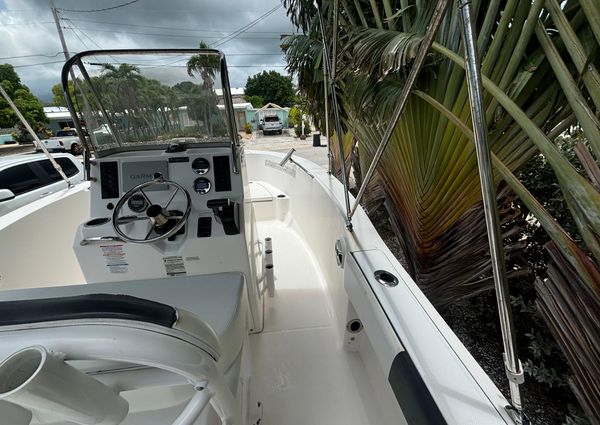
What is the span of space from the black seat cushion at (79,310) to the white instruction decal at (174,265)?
0.89m

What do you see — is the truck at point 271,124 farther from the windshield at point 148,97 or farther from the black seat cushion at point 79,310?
the black seat cushion at point 79,310

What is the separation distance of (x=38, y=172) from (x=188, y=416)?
391 centimetres

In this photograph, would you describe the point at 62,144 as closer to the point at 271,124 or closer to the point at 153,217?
the point at 271,124

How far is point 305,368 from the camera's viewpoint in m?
1.42

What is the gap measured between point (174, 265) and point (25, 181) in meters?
2.94

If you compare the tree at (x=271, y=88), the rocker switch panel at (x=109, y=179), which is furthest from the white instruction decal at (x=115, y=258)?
the tree at (x=271, y=88)

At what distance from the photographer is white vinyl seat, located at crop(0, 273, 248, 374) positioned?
81 cm

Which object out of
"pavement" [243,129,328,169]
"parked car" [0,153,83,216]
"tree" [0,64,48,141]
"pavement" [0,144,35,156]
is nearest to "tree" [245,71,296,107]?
"pavement" [243,129,328,169]

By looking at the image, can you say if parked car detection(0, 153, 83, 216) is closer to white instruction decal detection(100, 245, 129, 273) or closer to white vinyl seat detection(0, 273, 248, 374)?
white instruction decal detection(100, 245, 129, 273)

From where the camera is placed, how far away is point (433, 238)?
1.46m

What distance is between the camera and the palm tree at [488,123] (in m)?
0.69

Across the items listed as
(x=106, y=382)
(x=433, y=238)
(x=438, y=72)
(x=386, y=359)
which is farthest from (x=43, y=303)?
(x=438, y=72)

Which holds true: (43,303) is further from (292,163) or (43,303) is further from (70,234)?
(292,163)

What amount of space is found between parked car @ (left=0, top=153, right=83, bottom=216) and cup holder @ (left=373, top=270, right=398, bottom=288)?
3214 millimetres
